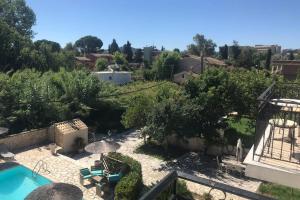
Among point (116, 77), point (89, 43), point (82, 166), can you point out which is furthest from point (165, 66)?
point (89, 43)

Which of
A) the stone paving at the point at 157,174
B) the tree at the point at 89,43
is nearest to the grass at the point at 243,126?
the stone paving at the point at 157,174

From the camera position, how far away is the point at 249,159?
7629 mm

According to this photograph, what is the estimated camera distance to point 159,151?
2312 cm

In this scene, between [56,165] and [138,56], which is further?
[138,56]

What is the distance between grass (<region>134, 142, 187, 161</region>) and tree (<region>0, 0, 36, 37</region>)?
53742 mm

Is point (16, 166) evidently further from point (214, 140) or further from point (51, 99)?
point (214, 140)

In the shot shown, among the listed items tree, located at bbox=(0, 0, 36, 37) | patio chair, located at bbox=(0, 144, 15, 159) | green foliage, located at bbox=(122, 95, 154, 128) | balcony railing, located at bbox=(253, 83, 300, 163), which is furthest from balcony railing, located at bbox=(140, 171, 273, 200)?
tree, located at bbox=(0, 0, 36, 37)

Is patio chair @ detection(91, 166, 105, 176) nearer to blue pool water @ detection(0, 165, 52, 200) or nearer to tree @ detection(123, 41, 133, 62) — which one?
blue pool water @ detection(0, 165, 52, 200)

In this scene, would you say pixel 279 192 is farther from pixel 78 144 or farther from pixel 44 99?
pixel 44 99

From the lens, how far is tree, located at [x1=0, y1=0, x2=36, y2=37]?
64.5 m

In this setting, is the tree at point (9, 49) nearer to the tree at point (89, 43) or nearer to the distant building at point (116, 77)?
the distant building at point (116, 77)

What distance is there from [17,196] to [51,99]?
30.6 ft

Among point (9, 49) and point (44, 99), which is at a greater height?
point (9, 49)

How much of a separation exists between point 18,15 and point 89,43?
8181cm
